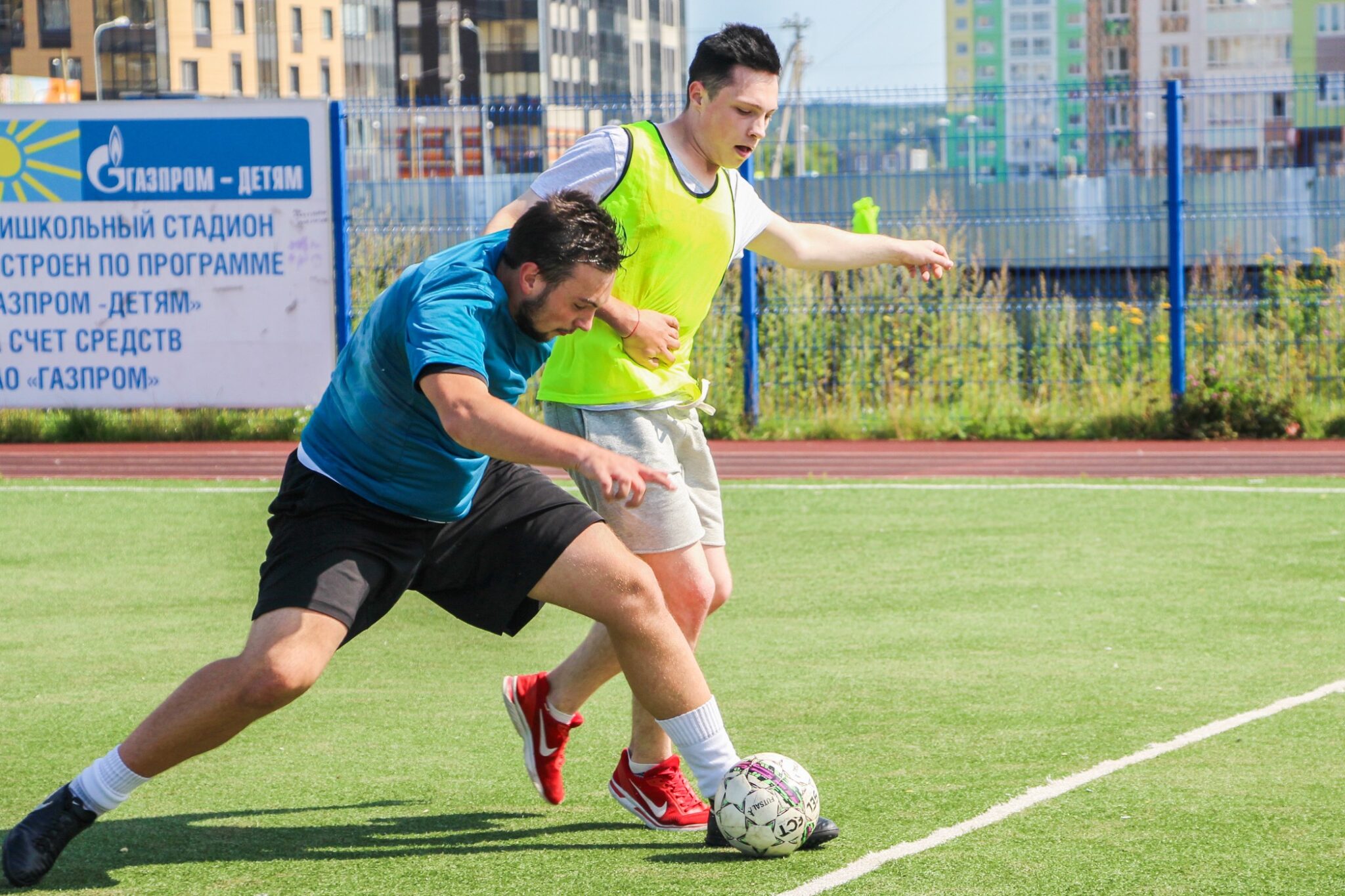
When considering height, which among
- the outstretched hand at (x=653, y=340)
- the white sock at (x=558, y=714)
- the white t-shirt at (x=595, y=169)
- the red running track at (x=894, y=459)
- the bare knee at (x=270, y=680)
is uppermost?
the white t-shirt at (x=595, y=169)

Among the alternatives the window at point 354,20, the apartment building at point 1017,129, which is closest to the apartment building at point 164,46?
the window at point 354,20

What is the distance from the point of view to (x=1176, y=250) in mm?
14047

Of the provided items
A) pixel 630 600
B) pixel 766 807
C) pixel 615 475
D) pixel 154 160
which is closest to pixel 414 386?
pixel 615 475

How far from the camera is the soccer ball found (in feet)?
13.7

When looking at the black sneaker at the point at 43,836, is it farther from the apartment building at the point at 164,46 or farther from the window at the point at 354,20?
the window at the point at 354,20

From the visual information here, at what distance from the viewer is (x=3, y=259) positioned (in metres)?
15.0

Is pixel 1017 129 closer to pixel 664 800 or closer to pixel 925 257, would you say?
pixel 925 257

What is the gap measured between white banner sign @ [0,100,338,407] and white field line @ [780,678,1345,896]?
34.1 feet

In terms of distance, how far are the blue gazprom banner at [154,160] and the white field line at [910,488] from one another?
136 inches

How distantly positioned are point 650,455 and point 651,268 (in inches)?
19.5

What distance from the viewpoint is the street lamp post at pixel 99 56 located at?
80887mm

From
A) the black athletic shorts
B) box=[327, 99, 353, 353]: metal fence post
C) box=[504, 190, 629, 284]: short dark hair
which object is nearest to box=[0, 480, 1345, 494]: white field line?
box=[327, 99, 353, 353]: metal fence post

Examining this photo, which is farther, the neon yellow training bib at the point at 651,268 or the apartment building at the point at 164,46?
the apartment building at the point at 164,46

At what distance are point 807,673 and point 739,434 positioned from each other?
8.78 metres
